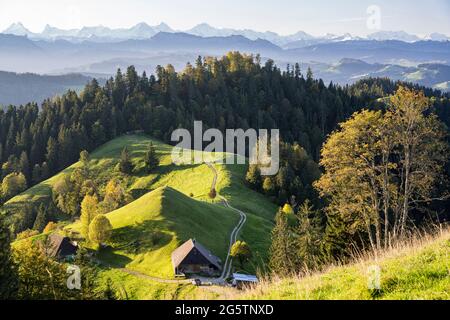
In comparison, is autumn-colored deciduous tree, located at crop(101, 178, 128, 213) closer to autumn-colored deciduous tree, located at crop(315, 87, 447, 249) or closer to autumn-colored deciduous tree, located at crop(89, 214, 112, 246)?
autumn-colored deciduous tree, located at crop(89, 214, 112, 246)

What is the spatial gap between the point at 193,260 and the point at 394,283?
56.0 metres

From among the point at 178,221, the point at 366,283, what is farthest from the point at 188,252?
the point at 366,283

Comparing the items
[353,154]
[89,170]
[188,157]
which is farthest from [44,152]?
[353,154]

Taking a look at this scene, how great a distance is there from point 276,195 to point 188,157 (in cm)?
3596

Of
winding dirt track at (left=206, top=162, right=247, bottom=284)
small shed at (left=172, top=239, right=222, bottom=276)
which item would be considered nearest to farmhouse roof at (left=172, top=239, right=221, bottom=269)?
small shed at (left=172, top=239, right=222, bottom=276)

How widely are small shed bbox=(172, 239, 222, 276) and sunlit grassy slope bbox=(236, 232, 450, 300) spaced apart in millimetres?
50870

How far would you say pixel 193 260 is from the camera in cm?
6694

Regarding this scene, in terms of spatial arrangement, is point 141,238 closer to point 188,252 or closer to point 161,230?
point 161,230

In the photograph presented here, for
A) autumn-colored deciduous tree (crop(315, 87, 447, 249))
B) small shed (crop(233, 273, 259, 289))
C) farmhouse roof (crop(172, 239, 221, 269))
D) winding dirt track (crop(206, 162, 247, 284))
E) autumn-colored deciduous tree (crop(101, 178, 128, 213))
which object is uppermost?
autumn-colored deciduous tree (crop(315, 87, 447, 249))

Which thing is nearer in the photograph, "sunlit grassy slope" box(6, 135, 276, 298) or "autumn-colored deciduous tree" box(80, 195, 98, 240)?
"sunlit grassy slope" box(6, 135, 276, 298)

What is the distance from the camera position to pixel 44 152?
19700 cm

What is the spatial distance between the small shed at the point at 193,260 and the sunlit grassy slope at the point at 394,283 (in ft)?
Result: 167

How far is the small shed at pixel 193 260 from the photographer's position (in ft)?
220

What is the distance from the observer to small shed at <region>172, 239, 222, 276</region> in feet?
220
